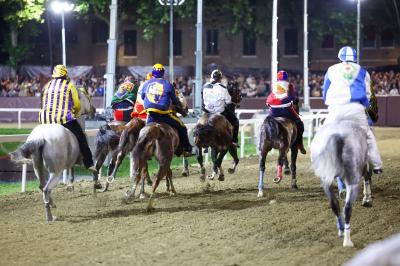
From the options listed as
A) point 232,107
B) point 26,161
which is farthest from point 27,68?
point 26,161

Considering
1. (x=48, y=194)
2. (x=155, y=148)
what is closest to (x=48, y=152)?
(x=48, y=194)

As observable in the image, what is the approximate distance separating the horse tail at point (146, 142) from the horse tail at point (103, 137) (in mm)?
3187

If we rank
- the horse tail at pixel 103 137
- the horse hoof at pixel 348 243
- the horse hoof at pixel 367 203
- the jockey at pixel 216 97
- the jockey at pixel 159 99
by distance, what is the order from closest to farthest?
the horse hoof at pixel 348 243 → the horse hoof at pixel 367 203 → the jockey at pixel 159 99 → the horse tail at pixel 103 137 → the jockey at pixel 216 97

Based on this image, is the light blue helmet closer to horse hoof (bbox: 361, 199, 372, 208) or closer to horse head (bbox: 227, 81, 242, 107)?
horse hoof (bbox: 361, 199, 372, 208)

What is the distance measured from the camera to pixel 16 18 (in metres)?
50.8

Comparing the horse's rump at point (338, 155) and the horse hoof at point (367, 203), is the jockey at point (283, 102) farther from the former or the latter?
the horse's rump at point (338, 155)

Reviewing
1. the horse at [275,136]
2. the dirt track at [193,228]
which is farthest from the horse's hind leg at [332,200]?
the horse at [275,136]

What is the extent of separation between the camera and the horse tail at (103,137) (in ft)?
54.6

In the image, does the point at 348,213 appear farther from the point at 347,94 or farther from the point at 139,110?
the point at 139,110

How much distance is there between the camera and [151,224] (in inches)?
462

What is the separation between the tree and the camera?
155 feet

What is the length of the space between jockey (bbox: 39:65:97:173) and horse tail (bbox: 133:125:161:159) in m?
0.84

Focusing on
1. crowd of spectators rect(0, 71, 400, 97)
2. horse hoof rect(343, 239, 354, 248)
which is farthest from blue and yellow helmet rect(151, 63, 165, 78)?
crowd of spectators rect(0, 71, 400, 97)

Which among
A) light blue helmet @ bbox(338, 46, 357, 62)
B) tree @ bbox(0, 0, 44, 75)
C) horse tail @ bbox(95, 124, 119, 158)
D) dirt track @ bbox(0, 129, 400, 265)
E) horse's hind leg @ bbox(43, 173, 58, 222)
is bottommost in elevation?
dirt track @ bbox(0, 129, 400, 265)
